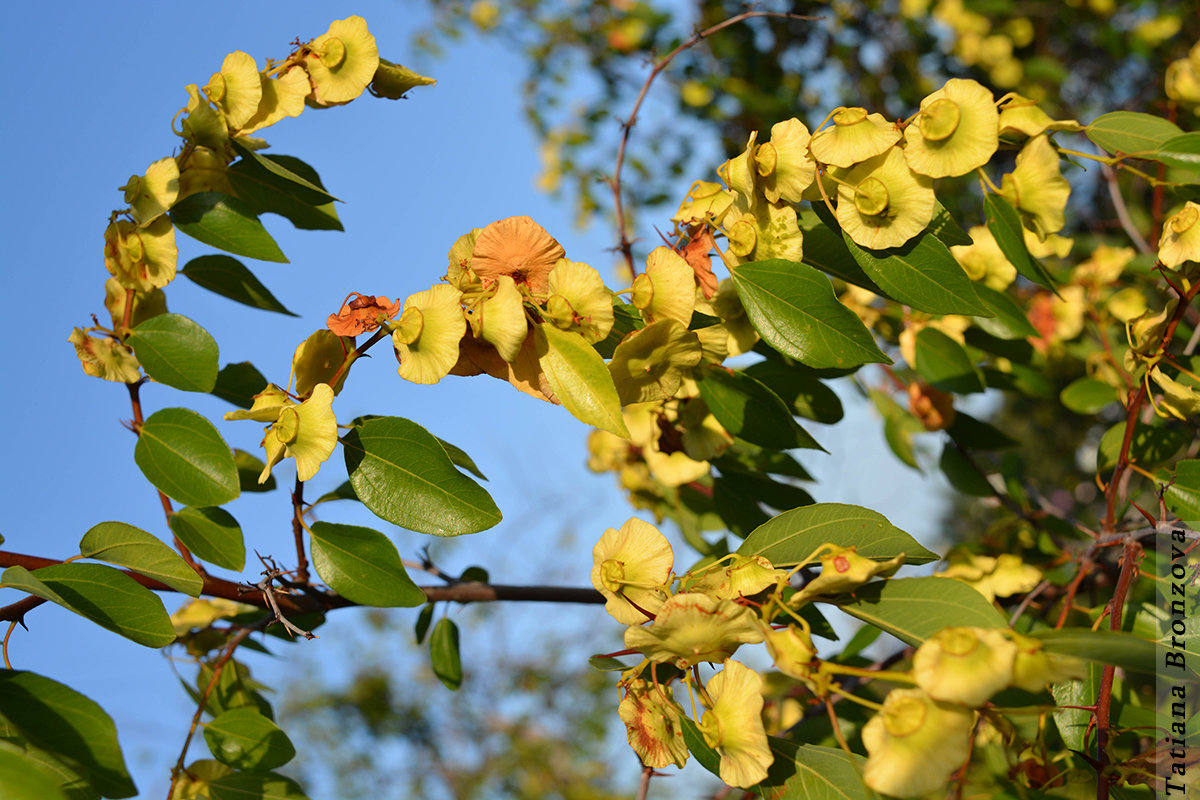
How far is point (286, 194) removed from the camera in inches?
33.2

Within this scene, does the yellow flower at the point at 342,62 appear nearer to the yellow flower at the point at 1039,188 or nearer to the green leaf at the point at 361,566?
the green leaf at the point at 361,566

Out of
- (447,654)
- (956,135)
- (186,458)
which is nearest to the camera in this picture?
(956,135)

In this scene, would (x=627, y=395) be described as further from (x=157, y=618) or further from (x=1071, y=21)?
(x=1071, y=21)

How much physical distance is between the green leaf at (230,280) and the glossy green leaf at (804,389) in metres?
0.54

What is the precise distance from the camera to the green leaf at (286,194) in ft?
2.72

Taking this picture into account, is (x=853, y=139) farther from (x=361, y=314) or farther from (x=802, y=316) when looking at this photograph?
A: (x=361, y=314)

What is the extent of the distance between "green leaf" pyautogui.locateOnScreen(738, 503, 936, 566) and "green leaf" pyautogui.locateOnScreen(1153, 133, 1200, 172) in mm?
451

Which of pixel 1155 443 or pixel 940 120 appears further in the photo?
pixel 1155 443

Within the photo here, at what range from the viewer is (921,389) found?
1255 millimetres

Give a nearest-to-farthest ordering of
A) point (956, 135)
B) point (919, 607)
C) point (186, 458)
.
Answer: point (919, 607) → point (956, 135) → point (186, 458)

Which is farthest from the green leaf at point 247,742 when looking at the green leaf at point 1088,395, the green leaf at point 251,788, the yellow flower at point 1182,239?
the green leaf at point 1088,395

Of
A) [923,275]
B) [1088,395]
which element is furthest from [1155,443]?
[923,275]

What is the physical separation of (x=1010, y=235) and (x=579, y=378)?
1.42 feet

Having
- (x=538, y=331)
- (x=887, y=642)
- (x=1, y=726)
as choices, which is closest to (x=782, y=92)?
(x=538, y=331)
